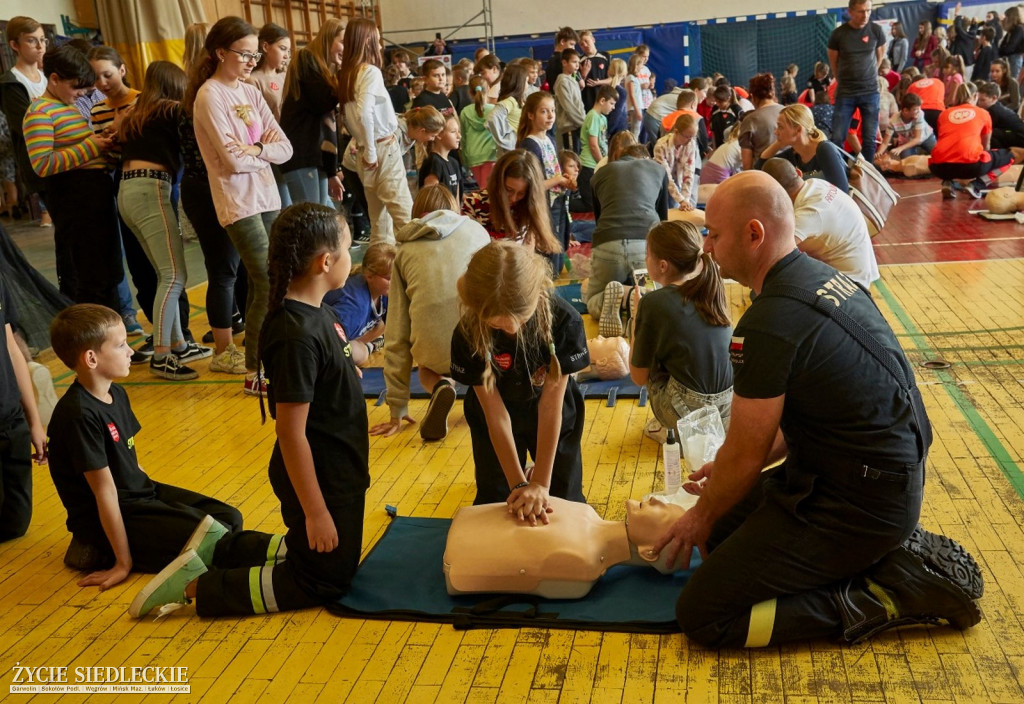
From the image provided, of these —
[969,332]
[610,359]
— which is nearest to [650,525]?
[610,359]

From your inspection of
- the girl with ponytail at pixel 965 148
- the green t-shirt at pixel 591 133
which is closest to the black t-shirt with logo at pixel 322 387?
the green t-shirt at pixel 591 133

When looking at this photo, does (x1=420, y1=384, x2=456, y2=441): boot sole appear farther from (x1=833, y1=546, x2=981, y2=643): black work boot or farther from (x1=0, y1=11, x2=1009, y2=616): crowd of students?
(x1=833, y1=546, x2=981, y2=643): black work boot

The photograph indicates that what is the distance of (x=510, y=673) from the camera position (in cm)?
230

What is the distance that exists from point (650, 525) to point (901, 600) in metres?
0.67

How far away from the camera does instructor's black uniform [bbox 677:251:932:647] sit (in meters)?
2.13

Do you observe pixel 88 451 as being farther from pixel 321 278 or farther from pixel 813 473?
pixel 813 473

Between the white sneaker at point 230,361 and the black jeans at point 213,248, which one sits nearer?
the black jeans at point 213,248

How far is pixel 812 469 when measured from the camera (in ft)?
7.36

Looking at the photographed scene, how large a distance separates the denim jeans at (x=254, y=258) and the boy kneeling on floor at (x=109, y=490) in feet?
5.44

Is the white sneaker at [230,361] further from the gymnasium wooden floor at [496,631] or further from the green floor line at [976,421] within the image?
the green floor line at [976,421]

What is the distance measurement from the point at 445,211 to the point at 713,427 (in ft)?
4.71

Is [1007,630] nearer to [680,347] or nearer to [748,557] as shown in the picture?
[748,557]

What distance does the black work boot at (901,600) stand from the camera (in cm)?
225

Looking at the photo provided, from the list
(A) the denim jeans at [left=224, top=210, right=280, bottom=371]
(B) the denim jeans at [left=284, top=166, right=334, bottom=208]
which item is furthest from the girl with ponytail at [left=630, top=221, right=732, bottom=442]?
(B) the denim jeans at [left=284, top=166, right=334, bottom=208]
